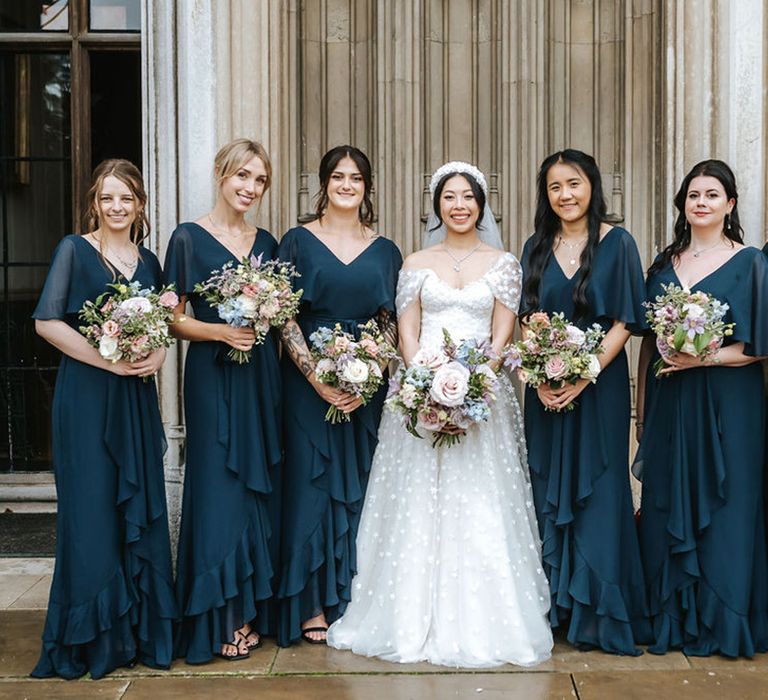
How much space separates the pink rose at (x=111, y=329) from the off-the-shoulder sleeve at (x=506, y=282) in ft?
5.76

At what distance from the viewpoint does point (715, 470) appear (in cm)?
410

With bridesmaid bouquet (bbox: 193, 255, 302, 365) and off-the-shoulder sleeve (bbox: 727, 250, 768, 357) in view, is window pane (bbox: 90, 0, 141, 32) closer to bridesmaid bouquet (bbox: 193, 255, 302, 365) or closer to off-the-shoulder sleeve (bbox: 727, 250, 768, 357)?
bridesmaid bouquet (bbox: 193, 255, 302, 365)

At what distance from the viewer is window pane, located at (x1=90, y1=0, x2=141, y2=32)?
6336 millimetres

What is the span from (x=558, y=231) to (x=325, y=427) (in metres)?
1.48

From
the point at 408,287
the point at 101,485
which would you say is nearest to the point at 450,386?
the point at 408,287

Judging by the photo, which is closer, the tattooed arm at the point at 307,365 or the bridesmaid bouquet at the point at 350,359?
the bridesmaid bouquet at the point at 350,359

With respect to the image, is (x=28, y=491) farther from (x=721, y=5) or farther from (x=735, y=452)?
(x=721, y=5)

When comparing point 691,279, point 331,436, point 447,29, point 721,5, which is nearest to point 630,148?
point 721,5

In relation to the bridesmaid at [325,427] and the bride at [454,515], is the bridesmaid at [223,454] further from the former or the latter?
the bride at [454,515]

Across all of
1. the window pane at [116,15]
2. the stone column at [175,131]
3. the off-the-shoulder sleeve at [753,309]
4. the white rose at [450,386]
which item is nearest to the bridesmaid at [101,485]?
the stone column at [175,131]

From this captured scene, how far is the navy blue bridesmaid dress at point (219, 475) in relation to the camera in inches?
162

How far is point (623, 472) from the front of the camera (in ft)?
14.0

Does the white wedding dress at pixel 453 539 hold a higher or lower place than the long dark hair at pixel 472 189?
lower

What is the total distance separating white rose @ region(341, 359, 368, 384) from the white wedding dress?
492mm
